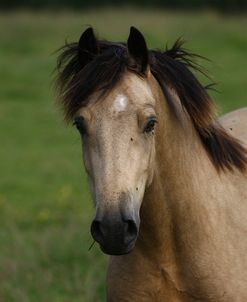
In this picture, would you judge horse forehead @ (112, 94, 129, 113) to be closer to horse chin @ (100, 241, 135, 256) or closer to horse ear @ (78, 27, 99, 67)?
horse ear @ (78, 27, 99, 67)

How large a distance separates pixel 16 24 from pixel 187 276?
2403 centimetres

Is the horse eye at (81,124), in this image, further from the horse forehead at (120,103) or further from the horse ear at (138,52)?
the horse ear at (138,52)

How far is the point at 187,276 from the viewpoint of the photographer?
4.84 metres

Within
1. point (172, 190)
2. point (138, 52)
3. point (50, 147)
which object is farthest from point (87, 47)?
point (50, 147)

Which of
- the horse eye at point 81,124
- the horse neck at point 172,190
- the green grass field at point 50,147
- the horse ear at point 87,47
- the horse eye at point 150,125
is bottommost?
the green grass field at point 50,147

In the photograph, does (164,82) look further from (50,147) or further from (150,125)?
(50,147)

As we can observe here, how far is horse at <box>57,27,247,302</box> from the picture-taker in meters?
4.40

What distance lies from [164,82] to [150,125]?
1.35ft

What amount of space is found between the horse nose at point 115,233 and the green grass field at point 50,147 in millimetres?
1008

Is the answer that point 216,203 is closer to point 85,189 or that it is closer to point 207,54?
point 85,189

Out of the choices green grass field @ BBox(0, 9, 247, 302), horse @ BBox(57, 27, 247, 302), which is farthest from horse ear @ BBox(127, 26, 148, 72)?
green grass field @ BBox(0, 9, 247, 302)

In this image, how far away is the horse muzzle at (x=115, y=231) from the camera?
13.7 feet

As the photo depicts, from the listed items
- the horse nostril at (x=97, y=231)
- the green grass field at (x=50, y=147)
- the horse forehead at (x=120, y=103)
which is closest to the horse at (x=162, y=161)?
the horse forehead at (x=120, y=103)

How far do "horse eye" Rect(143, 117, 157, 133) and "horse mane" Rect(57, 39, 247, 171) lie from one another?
23cm
